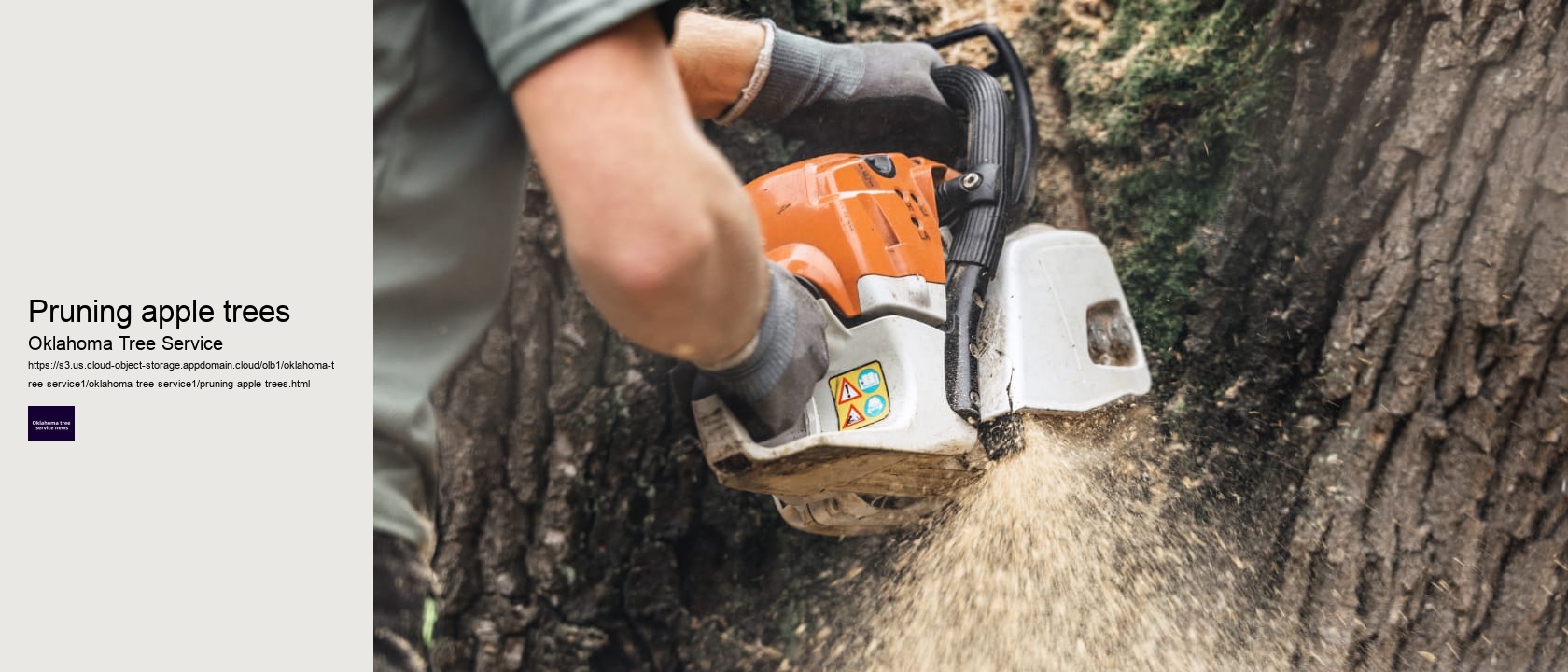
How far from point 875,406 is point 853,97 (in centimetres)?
58

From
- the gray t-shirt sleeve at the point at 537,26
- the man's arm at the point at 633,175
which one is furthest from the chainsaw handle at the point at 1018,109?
the gray t-shirt sleeve at the point at 537,26

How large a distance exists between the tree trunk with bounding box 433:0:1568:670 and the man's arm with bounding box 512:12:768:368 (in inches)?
48.6

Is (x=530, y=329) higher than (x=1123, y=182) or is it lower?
lower

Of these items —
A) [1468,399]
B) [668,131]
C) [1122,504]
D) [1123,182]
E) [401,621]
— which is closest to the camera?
[668,131]

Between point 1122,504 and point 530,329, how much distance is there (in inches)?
45.2

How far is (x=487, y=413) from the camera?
7.27 feet

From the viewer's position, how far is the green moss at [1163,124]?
2.21 metres

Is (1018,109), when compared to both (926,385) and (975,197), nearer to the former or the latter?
(975,197)

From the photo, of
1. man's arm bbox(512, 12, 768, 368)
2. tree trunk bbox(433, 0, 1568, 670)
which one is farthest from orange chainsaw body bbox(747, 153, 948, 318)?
man's arm bbox(512, 12, 768, 368)

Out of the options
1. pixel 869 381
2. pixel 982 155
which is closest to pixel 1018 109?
pixel 982 155
